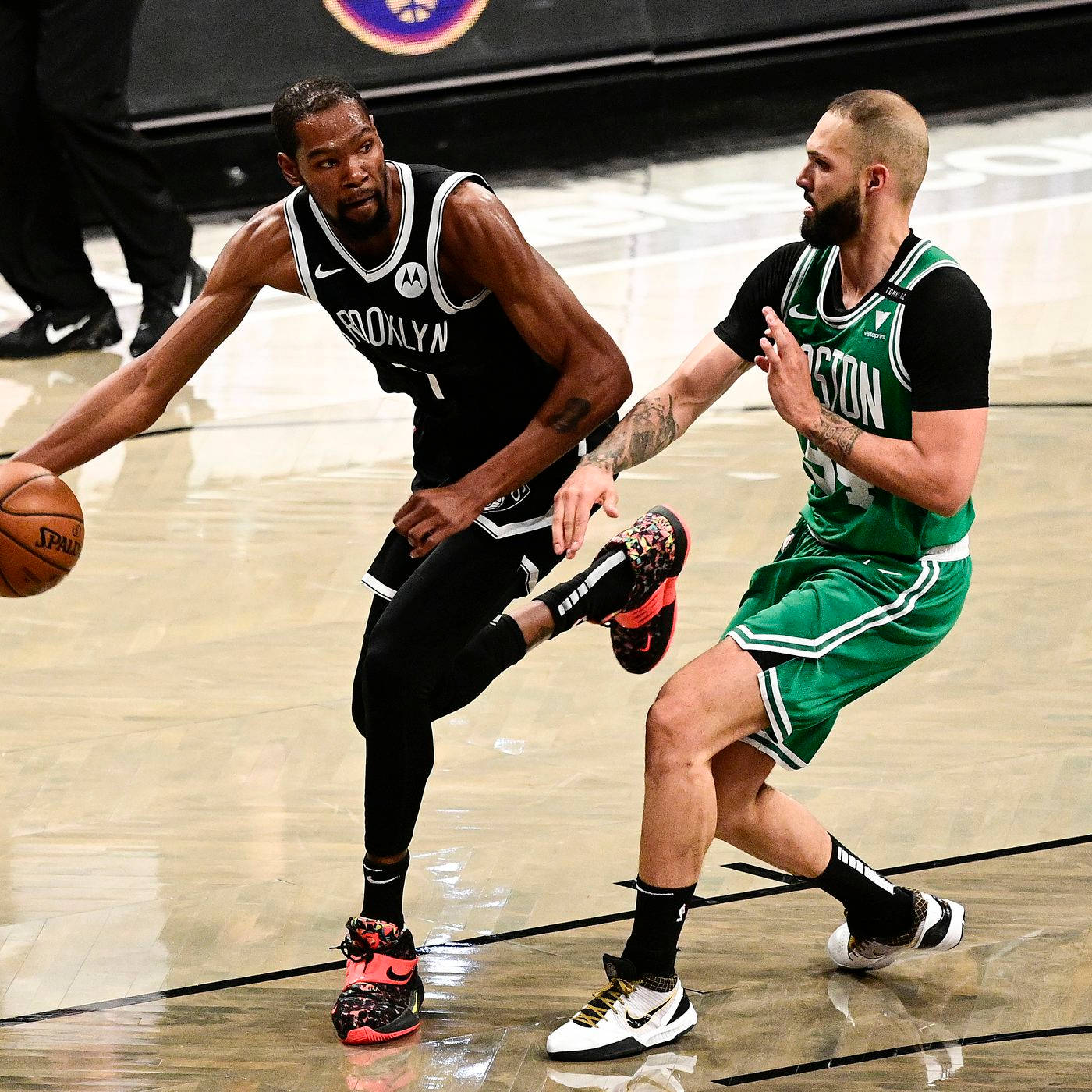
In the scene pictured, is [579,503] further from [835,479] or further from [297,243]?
[297,243]

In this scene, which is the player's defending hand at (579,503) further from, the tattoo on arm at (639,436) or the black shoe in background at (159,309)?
the black shoe in background at (159,309)

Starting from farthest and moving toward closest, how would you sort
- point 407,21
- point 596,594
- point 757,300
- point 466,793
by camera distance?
point 407,21, point 466,793, point 596,594, point 757,300

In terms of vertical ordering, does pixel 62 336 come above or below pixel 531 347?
below

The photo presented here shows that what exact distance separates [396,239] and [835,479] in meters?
0.89

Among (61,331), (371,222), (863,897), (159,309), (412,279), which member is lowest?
(61,331)

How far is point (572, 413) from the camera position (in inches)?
134

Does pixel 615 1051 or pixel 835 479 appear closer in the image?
pixel 615 1051

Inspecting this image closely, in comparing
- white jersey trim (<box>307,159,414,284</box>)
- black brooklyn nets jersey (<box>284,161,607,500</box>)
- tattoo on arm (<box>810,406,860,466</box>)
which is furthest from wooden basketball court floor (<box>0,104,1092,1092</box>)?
white jersey trim (<box>307,159,414,284</box>)

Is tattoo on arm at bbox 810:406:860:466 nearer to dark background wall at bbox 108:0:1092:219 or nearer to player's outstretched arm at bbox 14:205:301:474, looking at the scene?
player's outstretched arm at bbox 14:205:301:474

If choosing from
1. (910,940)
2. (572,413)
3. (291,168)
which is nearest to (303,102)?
(291,168)

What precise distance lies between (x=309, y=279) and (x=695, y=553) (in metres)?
2.10

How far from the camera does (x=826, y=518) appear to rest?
3383 millimetres

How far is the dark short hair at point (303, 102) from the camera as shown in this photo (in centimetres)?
325

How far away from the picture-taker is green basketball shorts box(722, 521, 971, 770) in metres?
3.17
